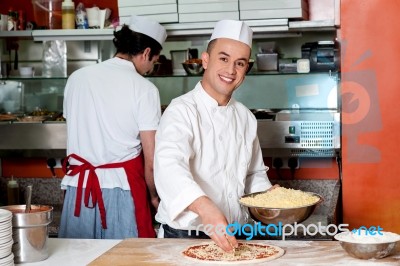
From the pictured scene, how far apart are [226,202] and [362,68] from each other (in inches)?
45.3

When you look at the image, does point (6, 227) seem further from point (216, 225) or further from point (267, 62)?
point (267, 62)

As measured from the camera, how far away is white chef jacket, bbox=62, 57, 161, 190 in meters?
3.44

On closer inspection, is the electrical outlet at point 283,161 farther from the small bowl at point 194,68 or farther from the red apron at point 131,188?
the red apron at point 131,188

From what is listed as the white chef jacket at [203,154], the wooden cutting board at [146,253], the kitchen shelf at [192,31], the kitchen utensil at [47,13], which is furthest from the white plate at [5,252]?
the kitchen utensil at [47,13]

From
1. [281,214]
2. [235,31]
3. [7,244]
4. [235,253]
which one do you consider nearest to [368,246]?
[281,214]

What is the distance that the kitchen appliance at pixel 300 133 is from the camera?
3.80m

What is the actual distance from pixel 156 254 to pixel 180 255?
0.27ft

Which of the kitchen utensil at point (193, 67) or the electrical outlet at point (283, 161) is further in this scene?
the electrical outlet at point (283, 161)

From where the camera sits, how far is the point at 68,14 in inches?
167

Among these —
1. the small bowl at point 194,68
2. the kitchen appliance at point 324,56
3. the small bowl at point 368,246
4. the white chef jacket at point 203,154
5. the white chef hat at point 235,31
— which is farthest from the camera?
the small bowl at point 194,68

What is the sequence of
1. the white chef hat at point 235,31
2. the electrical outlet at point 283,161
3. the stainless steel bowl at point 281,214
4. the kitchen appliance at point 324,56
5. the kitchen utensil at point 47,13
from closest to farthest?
the stainless steel bowl at point 281,214 → the white chef hat at point 235,31 → the kitchen appliance at point 324,56 → the electrical outlet at point 283,161 → the kitchen utensil at point 47,13

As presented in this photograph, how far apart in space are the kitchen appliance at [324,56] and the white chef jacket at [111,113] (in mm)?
905

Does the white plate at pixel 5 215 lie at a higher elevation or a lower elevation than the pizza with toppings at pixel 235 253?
higher

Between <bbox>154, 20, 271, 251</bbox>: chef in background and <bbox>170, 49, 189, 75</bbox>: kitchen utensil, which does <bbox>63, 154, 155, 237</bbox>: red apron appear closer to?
<bbox>154, 20, 271, 251</bbox>: chef in background
